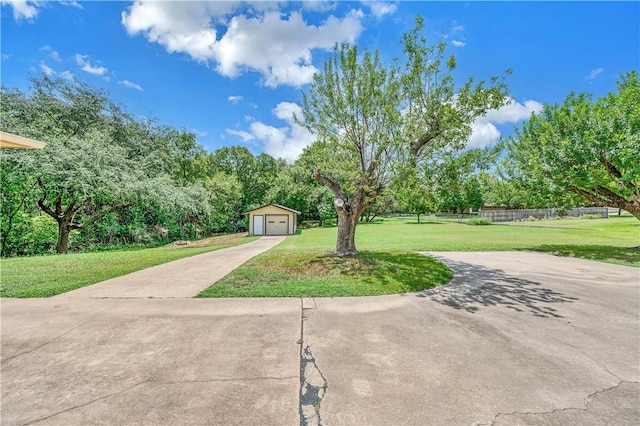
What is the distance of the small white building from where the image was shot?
2648cm

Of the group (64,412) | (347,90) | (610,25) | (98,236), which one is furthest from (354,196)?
(98,236)

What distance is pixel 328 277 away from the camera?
21.1ft

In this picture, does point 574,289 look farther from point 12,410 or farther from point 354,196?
point 12,410

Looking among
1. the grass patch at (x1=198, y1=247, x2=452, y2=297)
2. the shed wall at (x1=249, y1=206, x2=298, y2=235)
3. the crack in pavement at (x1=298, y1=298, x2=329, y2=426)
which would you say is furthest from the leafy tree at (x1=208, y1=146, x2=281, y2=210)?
the crack in pavement at (x1=298, y1=298, x2=329, y2=426)

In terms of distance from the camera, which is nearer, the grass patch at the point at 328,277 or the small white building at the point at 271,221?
the grass patch at the point at 328,277

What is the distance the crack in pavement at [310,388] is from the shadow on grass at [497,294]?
3038mm

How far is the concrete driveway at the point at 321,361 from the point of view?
6.87ft

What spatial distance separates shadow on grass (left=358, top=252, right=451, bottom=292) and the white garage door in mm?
18733

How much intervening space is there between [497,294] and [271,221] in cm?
2289

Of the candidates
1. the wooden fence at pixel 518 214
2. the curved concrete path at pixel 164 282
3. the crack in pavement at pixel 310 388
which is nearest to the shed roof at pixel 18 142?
the curved concrete path at pixel 164 282

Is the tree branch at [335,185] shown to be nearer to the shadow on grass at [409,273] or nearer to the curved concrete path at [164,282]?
the shadow on grass at [409,273]

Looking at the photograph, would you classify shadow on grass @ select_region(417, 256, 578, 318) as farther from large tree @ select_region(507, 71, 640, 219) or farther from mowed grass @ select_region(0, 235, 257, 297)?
mowed grass @ select_region(0, 235, 257, 297)

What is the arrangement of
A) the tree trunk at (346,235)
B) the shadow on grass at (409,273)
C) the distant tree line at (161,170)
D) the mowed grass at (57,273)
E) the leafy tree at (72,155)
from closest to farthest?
the mowed grass at (57,273) < the shadow on grass at (409,273) < the distant tree line at (161,170) < the tree trunk at (346,235) < the leafy tree at (72,155)

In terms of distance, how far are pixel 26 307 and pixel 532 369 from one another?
734cm
